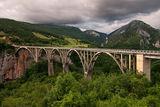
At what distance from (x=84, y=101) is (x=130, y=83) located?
665 cm

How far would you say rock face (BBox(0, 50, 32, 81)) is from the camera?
49.6m

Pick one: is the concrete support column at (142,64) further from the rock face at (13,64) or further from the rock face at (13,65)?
the rock face at (13,65)

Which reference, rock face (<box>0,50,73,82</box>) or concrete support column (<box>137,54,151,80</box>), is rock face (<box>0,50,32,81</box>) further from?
concrete support column (<box>137,54,151,80</box>)

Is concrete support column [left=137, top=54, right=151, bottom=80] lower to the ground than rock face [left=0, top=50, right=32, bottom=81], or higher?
higher

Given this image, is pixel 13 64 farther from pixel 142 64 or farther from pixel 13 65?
pixel 142 64

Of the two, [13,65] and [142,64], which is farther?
[13,65]

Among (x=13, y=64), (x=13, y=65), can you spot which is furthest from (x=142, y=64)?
(x=13, y=64)

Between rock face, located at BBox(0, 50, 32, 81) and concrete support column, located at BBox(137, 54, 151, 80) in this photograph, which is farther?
rock face, located at BBox(0, 50, 32, 81)

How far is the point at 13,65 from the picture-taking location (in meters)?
53.4

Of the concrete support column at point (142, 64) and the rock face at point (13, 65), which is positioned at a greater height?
the concrete support column at point (142, 64)

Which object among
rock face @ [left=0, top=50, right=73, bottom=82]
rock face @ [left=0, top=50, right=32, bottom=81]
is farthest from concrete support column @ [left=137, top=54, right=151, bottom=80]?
rock face @ [left=0, top=50, right=32, bottom=81]

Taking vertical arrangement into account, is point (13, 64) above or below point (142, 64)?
below

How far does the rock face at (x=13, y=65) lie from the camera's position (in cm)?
4959

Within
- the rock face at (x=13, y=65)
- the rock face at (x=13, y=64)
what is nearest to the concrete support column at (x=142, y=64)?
Result: the rock face at (x=13, y=64)
